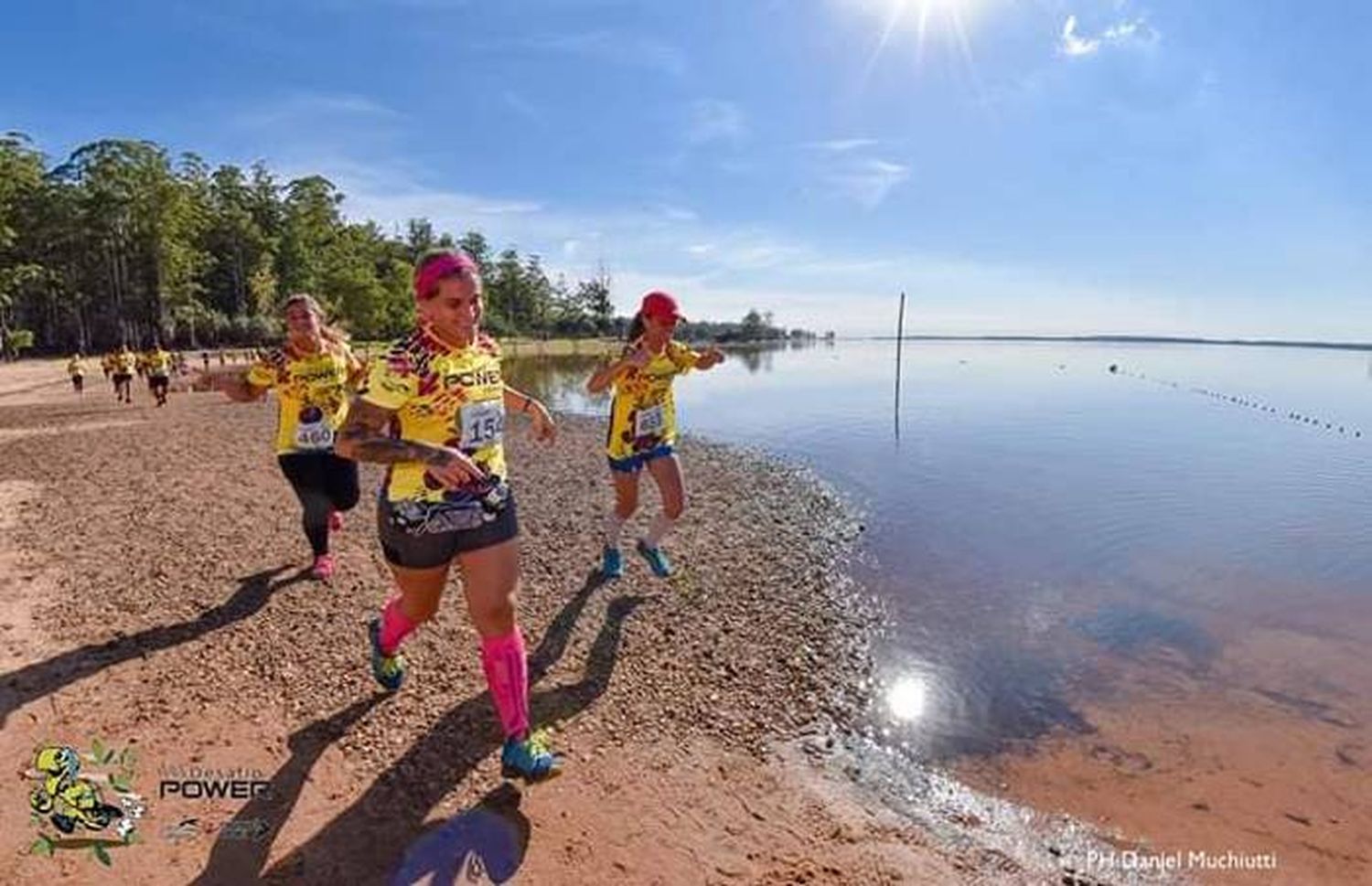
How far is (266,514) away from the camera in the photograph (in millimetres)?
9148

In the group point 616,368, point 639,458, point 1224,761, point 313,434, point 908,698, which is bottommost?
point 1224,761

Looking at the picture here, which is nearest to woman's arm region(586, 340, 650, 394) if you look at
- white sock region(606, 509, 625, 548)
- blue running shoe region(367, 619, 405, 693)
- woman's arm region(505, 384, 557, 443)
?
woman's arm region(505, 384, 557, 443)

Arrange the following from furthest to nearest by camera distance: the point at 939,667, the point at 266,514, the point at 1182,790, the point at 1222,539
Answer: the point at 1222,539 < the point at 266,514 < the point at 939,667 < the point at 1182,790

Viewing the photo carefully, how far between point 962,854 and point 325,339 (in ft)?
19.7

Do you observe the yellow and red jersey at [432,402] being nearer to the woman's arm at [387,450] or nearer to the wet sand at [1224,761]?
the woman's arm at [387,450]

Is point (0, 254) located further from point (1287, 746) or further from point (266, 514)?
point (1287, 746)

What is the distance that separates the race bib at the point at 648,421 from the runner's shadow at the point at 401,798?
82.6 inches

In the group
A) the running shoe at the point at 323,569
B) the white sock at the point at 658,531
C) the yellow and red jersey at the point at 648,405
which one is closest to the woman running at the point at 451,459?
the yellow and red jersey at the point at 648,405

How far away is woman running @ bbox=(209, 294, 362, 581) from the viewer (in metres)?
6.17

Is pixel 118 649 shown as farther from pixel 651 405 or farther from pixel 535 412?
pixel 651 405

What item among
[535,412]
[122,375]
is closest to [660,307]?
[535,412]

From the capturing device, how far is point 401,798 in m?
3.71

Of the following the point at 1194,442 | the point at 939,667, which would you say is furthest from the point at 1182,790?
the point at 1194,442

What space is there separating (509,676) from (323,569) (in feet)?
12.8
